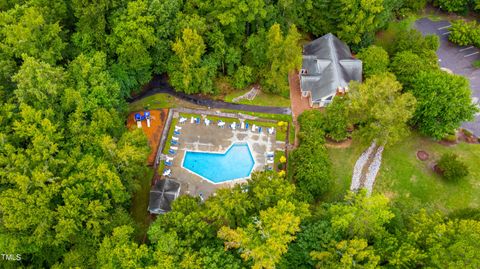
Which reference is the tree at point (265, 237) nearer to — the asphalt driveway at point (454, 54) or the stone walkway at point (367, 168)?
the stone walkway at point (367, 168)

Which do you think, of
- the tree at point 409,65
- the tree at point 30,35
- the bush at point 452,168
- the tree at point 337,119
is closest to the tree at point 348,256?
the tree at point 337,119

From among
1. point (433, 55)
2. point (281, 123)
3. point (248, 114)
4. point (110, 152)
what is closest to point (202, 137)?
point (248, 114)

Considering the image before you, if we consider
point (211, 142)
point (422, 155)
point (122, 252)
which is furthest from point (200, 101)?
point (422, 155)

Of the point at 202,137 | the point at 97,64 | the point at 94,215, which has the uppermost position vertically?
the point at 97,64

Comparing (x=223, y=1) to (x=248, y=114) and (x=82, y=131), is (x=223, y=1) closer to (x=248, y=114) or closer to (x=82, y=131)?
(x=248, y=114)

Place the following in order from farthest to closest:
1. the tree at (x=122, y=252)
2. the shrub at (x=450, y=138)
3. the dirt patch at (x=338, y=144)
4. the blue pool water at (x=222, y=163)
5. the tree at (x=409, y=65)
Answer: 1. the tree at (x=409, y=65)
2. the shrub at (x=450, y=138)
3. the dirt patch at (x=338, y=144)
4. the blue pool water at (x=222, y=163)
5. the tree at (x=122, y=252)

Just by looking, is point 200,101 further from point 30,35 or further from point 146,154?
point 30,35
